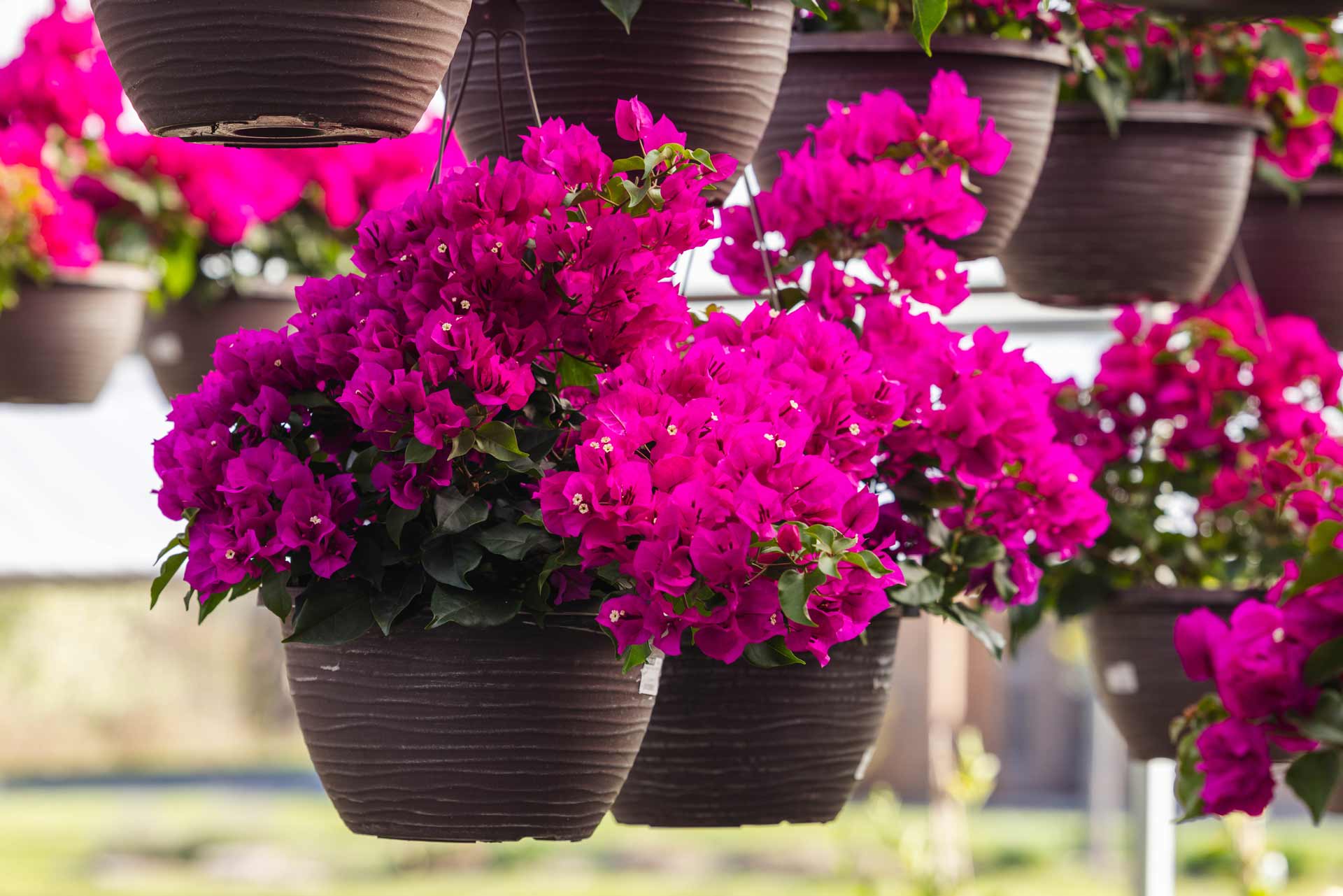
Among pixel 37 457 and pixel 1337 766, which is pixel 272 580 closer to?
pixel 1337 766

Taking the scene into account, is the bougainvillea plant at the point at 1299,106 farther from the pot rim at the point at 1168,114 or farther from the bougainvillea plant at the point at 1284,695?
the bougainvillea plant at the point at 1284,695

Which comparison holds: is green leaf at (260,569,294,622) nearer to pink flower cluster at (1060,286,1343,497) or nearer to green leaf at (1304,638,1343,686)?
green leaf at (1304,638,1343,686)

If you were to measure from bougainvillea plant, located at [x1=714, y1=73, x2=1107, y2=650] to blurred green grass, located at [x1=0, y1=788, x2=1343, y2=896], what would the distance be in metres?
8.63

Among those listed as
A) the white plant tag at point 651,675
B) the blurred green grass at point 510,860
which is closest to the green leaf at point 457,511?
the white plant tag at point 651,675

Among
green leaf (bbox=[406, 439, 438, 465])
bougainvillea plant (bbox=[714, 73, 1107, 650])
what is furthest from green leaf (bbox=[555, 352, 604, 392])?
bougainvillea plant (bbox=[714, 73, 1107, 650])

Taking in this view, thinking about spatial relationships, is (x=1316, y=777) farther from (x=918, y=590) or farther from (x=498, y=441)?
(x=498, y=441)

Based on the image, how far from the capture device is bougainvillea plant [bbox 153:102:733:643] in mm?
812

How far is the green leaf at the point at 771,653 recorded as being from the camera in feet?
2.64

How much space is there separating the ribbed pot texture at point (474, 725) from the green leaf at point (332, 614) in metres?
0.02

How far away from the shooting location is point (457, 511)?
0.81 metres

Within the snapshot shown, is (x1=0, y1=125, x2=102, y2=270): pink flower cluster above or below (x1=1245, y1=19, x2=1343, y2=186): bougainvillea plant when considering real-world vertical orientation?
below

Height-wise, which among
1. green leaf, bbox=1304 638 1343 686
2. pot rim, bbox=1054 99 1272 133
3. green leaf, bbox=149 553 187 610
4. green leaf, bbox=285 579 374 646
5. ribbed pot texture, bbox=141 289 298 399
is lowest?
ribbed pot texture, bbox=141 289 298 399

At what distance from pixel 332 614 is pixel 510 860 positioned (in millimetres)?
12454

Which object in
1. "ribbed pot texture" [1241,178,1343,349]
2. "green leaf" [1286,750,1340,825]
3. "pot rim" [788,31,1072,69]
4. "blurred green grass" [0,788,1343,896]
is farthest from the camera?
"blurred green grass" [0,788,1343,896]
